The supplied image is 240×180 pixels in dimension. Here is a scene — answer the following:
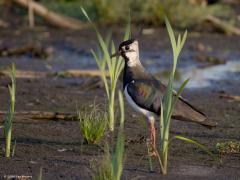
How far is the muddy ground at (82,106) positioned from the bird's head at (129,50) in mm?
781

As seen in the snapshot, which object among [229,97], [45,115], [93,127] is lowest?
A: [229,97]

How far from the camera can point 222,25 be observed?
15.9 m

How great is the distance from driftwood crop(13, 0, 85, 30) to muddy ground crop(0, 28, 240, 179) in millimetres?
221

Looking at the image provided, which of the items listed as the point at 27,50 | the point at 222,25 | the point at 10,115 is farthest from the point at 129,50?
the point at 222,25

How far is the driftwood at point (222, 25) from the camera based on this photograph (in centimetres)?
1582

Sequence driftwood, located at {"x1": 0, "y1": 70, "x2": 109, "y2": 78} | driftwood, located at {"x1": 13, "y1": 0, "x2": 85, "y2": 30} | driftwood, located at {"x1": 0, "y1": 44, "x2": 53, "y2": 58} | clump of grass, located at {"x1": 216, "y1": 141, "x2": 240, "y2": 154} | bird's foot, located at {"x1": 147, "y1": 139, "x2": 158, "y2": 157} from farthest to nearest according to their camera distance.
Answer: driftwood, located at {"x1": 13, "y1": 0, "x2": 85, "y2": 30}
driftwood, located at {"x1": 0, "y1": 44, "x2": 53, "y2": 58}
driftwood, located at {"x1": 0, "y1": 70, "x2": 109, "y2": 78}
clump of grass, located at {"x1": 216, "y1": 141, "x2": 240, "y2": 154}
bird's foot, located at {"x1": 147, "y1": 139, "x2": 158, "y2": 157}

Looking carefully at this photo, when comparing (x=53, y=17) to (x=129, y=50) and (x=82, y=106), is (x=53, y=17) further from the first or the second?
(x=129, y=50)

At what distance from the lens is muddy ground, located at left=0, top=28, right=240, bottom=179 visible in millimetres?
6407

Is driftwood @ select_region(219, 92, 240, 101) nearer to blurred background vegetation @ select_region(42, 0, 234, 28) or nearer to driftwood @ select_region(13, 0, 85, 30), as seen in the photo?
blurred background vegetation @ select_region(42, 0, 234, 28)

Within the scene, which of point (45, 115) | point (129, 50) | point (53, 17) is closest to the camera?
point (129, 50)

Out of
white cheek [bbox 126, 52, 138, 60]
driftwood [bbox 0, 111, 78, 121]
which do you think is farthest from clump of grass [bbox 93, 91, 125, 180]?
driftwood [bbox 0, 111, 78, 121]

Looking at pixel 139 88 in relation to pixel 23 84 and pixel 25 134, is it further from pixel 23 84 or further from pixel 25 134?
pixel 23 84

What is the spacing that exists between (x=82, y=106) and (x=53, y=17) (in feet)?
26.7

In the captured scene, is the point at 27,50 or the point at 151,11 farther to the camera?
the point at 151,11
